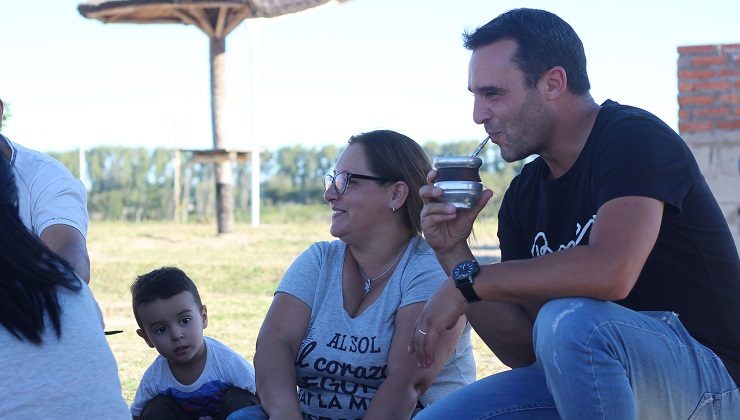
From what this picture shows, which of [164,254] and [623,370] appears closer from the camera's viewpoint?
[623,370]

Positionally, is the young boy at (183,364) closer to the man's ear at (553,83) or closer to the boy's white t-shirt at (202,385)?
the boy's white t-shirt at (202,385)

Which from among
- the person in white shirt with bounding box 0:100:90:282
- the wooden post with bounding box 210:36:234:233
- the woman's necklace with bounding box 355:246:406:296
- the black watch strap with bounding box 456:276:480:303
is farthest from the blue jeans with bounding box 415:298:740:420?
the wooden post with bounding box 210:36:234:233

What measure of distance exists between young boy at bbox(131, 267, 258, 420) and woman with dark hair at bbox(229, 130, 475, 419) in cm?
73

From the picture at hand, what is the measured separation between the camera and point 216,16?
61.9 feet

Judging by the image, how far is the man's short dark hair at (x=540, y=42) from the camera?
270 cm

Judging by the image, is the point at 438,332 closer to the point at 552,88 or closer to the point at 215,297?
the point at 552,88

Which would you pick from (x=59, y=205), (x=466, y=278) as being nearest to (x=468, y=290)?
(x=466, y=278)

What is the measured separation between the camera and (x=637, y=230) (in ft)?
7.73

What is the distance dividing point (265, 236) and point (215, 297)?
686 cm

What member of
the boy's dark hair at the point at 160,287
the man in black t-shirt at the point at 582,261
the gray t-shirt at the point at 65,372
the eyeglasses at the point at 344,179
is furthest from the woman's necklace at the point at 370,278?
the gray t-shirt at the point at 65,372

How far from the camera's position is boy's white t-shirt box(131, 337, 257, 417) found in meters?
3.88

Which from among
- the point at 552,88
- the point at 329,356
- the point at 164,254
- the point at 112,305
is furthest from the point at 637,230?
A: the point at 164,254

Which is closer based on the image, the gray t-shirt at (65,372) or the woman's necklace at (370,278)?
the gray t-shirt at (65,372)

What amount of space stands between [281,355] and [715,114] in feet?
25.7
